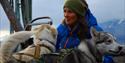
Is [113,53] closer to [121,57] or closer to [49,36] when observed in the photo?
[121,57]

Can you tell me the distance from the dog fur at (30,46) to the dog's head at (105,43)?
44 cm

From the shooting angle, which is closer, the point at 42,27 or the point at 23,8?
the point at 42,27

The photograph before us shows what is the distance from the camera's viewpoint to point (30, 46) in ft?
14.4

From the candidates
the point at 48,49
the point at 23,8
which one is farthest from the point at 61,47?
the point at 23,8

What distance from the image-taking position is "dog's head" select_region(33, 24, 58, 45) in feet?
14.6

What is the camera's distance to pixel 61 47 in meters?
4.31

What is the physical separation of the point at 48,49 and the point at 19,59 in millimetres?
A: 294

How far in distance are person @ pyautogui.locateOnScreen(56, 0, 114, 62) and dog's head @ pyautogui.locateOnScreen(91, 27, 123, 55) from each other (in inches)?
2.5

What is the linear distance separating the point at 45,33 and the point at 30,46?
0.21 meters

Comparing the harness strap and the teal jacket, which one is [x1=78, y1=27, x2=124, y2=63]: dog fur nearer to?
the teal jacket

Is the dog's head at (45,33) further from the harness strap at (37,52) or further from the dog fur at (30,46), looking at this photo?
the harness strap at (37,52)

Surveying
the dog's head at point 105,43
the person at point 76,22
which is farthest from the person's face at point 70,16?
the dog's head at point 105,43

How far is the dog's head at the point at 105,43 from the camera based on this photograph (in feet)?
13.5

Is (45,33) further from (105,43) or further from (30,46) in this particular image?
(105,43)
